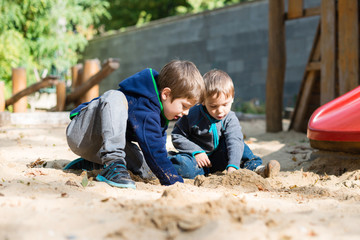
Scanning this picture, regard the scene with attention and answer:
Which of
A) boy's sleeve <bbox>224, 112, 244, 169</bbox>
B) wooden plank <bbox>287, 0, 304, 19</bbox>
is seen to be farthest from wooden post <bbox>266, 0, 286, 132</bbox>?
boy's sleeve <bbox>224, 112, 244, 169</bbox>

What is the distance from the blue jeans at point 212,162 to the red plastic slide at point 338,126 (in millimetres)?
446

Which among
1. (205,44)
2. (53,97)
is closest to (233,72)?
(205,44)

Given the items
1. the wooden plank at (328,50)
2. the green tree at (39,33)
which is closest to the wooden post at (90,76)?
the green tree at (39,33)

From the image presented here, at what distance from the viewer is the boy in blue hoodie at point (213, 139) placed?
8.73 ft

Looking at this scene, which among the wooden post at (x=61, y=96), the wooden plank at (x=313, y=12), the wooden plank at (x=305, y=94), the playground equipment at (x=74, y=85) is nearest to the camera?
the wooden plank at (x=313, y=12)

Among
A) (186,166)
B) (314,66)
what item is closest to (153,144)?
(186,166)

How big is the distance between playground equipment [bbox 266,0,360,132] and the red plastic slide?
1.44m

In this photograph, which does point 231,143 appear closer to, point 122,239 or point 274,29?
point 122,239

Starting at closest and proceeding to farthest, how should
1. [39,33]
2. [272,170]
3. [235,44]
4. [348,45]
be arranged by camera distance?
[272,170]
[348,45]
[235,44]
[39,33]

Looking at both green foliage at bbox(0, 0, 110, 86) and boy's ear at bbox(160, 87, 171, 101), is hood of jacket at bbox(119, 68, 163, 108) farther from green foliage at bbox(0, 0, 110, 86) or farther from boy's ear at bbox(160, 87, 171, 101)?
green foliage at bbox(0, 0, 110, 86)

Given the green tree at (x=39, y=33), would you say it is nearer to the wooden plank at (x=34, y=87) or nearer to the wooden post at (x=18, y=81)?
the wooden post at (x=18, y=81)

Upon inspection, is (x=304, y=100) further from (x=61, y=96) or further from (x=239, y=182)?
(x=61, y=96)

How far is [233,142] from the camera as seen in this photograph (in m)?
2.77

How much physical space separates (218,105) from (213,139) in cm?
30
